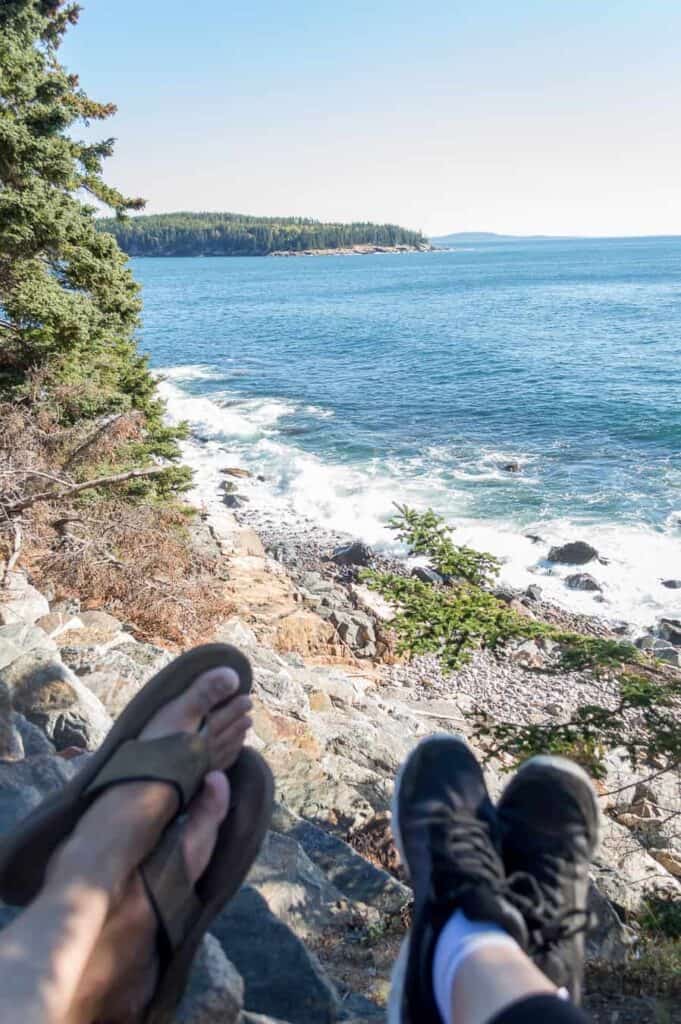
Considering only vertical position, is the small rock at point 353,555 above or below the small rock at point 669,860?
below

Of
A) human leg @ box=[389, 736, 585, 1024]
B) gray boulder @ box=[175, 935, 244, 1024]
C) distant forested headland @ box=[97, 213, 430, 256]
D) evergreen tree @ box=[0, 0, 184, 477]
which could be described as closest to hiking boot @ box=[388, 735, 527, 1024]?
human leg @ box=[389, 736, 585, 1024]

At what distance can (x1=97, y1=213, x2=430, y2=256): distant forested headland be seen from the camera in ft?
492

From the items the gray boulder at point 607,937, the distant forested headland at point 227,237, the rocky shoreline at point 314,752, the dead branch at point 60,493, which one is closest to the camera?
the rocky shoreline at point 314,752

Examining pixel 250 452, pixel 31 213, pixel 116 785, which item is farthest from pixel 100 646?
pixel 250 452

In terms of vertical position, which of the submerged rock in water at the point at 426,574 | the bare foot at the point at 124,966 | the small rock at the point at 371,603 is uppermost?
the bare foot at the point at 124,966

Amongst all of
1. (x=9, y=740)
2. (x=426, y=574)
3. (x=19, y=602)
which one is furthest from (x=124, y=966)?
(x=426, y=574)

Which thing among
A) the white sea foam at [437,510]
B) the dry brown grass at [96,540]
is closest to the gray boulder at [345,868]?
the dry brown grass at [96,540]

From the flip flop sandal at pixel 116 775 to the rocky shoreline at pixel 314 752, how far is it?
0.30 meters

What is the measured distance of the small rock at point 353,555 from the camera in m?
15.3

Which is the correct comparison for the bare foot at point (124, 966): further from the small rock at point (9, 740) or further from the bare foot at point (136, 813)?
the small rock at point (9, 740)

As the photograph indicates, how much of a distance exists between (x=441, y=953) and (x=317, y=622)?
9.90m

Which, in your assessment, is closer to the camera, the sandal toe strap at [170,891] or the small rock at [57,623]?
the sandal toe strap at [170,891]

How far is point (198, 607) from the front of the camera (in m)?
8.97

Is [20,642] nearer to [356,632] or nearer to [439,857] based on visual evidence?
[439,857]
